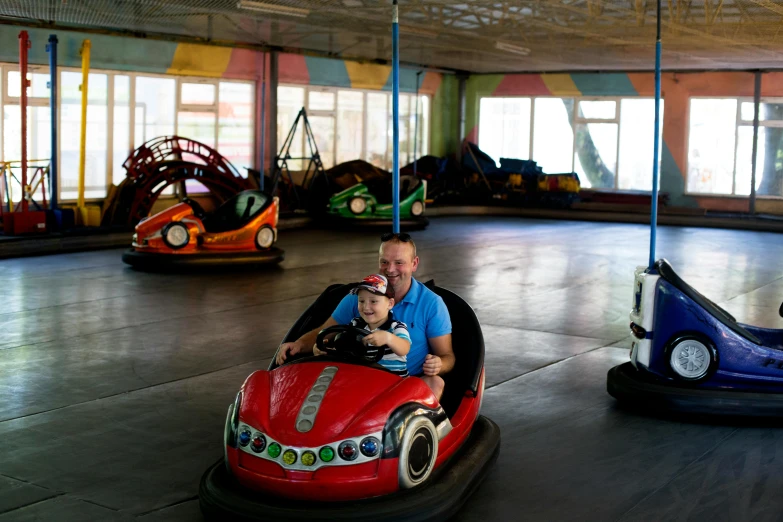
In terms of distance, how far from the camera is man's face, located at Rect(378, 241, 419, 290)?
287 centimetres

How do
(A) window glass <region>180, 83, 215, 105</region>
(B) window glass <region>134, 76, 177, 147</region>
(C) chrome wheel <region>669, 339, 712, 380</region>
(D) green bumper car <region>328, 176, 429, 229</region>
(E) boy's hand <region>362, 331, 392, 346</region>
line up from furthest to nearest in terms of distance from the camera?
1. (A) window glass <region>180, 83, 215, 105</region>
2. (D) green bumper car <region>328, 176, 429, 229</region>
3. (B) window glass <region>134, 76, 177, 147</region>
4. (C) chrome wheel <region>669, 339, 712, 380</region>
5. (E) boy's hand <region>362, 331, 392, 346</region>

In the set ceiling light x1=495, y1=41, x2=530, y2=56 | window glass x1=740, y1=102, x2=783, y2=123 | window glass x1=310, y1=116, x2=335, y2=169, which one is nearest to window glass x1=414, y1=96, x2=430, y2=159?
window glass x1=310, y1=116, x2=335, y2=169

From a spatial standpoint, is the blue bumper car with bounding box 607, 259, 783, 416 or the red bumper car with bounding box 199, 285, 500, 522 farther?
the blue bumper car with bounding box 607, 259, 783, 416

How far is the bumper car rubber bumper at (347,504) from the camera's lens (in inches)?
92.0

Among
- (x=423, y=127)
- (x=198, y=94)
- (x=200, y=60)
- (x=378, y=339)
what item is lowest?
(x=378, y=339)

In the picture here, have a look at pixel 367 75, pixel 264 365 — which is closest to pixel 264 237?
pixel 264 365

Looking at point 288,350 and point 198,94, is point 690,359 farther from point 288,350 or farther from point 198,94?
point 198,94

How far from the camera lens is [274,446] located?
7.88 feet

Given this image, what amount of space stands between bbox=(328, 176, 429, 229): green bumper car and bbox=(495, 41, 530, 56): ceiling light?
1.82 m

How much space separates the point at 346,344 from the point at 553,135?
13128 mm

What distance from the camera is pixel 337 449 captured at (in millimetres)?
2383

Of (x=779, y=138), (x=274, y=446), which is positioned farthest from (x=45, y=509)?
(x=779, y=138)

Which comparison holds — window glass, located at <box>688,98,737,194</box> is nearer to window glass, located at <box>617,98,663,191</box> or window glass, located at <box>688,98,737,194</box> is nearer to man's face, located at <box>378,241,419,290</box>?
window glass, located at <box>617,98,663,191</box>

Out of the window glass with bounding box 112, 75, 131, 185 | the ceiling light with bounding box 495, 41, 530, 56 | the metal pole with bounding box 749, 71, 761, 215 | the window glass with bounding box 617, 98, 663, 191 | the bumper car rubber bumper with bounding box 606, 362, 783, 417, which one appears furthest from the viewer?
the window glass with bounding box 617, 98, 663, 191
